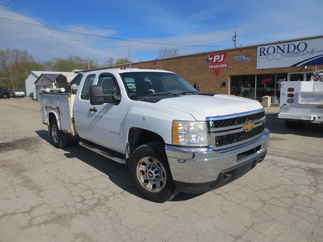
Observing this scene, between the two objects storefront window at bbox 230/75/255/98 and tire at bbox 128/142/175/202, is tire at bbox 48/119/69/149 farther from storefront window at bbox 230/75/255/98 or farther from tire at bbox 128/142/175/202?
storefront window at bbox 230/75/255/98

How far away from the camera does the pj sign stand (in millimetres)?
20219

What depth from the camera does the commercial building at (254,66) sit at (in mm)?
15562

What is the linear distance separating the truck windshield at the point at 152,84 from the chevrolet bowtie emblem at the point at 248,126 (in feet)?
4.49

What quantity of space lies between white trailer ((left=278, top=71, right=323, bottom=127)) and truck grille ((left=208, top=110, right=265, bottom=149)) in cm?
442

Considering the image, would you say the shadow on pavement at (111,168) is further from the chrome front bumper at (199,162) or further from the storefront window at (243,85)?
the storefront window at (243,85)

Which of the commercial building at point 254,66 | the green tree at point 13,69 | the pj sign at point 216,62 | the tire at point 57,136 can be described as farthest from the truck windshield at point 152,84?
the green tree at point 13,69

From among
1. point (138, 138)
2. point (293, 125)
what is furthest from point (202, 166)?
point (293, 125)

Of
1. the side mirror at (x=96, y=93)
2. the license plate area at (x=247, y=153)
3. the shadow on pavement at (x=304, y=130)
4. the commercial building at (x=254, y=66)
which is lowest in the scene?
the shadow on pavement at (x=304, y=130)

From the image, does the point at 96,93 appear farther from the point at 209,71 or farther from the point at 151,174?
the point at 209,71

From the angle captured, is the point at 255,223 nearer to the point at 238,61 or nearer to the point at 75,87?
the point at 75,87

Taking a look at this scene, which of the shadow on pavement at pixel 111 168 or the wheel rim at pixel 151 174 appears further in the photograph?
the shadow on pavement at pixel 111 168

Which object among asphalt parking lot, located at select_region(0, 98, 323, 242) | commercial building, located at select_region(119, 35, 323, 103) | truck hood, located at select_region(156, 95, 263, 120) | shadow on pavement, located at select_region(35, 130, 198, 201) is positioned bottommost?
asphalt parking lot, located at select_region(0, 98, 323, 242)

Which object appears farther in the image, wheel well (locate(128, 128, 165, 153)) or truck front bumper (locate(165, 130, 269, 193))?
wheel well (locate(128, 128, 165, 153))

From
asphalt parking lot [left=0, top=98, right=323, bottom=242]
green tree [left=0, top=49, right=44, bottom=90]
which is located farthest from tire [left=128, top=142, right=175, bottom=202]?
green tree [left=0, top=49, right=44, bottom=90]
